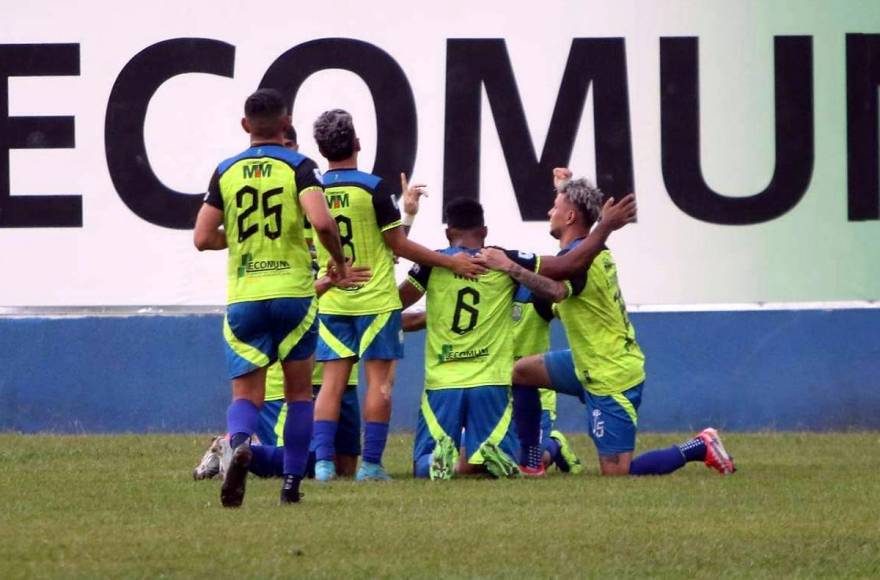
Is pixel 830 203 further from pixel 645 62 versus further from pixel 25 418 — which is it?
pixel 25 418

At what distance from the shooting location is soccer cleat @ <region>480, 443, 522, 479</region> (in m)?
9.52

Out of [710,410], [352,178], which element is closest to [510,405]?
[352,178]

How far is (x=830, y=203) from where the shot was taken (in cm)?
1421

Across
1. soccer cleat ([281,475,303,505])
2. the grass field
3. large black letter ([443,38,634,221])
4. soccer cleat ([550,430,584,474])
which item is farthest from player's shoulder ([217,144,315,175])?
large black letter ([443,38,634,221])

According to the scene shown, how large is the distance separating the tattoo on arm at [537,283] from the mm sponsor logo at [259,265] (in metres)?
2.06

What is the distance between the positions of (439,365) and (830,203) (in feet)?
18.2

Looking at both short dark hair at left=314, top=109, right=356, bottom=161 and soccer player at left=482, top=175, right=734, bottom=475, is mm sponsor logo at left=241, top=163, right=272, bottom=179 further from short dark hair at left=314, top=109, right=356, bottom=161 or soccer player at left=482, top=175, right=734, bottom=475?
soccer player at left=482, top=175, right=734, bottom=475

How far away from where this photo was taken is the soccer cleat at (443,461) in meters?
9.46

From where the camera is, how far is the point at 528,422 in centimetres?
1010

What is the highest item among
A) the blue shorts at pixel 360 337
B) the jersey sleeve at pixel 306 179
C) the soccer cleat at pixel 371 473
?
the jersey sleeve at pixel 306 179

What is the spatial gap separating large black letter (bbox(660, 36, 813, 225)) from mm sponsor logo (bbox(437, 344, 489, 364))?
16.2ft

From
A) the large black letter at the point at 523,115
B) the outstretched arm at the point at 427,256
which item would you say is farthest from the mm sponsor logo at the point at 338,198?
the large black letter at the point at 523,115

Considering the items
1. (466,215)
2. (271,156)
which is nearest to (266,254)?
(271,156)

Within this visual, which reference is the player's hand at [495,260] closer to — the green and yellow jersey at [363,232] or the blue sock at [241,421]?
the green and yellow jersey at [363,232]
